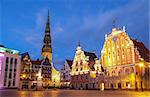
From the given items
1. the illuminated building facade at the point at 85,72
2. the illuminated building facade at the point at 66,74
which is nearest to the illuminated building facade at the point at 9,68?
the illuminated building facade at the point at 85,72

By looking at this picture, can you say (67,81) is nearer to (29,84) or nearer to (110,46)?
(29,84)

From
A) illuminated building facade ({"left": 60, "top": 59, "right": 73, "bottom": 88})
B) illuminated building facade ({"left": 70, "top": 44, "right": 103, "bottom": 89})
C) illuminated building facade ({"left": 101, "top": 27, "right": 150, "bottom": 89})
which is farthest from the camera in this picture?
illuminated building facade ({"left": 60, "top": 59, "right": 73, "bottom": 88})

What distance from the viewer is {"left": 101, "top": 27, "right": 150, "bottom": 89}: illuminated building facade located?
41.0 meters

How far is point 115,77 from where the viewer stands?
44.8m

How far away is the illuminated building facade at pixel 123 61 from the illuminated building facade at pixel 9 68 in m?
19.3

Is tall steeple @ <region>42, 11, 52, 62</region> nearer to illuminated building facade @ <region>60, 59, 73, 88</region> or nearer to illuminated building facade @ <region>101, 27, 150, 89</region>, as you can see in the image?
illuminated building facade @ <region>60, 59, 73, 88</region>

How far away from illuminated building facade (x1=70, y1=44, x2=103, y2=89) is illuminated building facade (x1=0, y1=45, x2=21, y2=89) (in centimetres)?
1626

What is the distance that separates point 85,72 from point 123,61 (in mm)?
11831

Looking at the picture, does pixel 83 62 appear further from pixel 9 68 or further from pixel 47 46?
pixel 47 46

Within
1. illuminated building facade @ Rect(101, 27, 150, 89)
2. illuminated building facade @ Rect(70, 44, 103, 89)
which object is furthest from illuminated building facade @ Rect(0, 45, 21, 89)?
illuminated building facade @ Rect(101, 27, 150, 89)

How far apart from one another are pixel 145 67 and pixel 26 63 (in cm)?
3697

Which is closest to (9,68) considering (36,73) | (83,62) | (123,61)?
(83,62)

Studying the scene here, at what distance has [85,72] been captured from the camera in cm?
5253

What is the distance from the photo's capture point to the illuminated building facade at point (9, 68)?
42.0m
